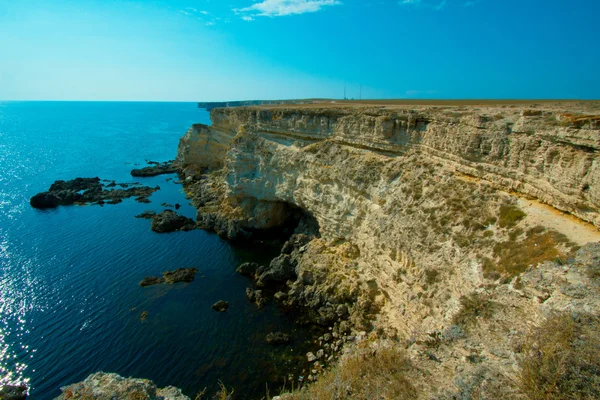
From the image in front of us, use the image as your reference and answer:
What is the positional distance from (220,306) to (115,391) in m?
13.0

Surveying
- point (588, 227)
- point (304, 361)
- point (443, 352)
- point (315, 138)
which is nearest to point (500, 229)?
point (588, 227)

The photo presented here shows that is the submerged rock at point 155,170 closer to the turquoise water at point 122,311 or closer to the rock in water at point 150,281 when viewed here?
the turquoise water at point 122,311

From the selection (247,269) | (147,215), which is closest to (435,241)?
(247,269)

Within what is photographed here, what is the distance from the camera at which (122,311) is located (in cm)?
2495

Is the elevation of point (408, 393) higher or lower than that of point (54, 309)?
higher

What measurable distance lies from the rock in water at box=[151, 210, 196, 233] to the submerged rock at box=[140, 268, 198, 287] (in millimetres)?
10650

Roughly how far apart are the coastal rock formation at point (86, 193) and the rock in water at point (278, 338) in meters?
38.9

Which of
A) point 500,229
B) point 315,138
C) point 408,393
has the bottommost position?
point 408,393

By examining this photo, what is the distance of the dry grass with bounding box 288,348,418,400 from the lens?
32.7 feet

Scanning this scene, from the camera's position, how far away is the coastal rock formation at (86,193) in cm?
4872

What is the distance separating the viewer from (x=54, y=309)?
2519 cm

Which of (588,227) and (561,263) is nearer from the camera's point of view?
(561,263)

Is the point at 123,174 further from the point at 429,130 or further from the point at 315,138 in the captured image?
the point at 429,130

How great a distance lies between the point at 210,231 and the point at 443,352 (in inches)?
1294
